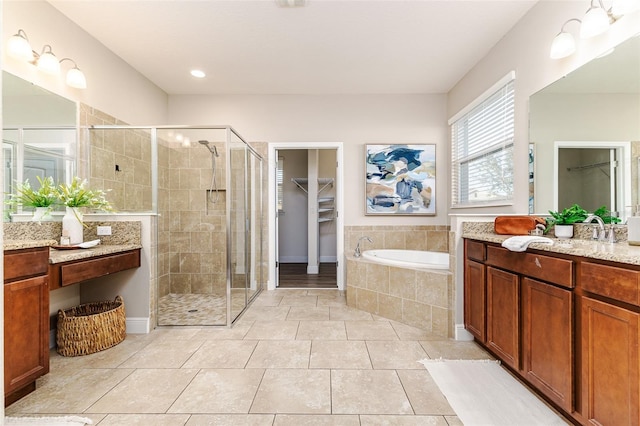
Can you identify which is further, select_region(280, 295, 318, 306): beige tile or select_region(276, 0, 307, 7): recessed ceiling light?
select_region(280, 295, 318, 306): beige tile

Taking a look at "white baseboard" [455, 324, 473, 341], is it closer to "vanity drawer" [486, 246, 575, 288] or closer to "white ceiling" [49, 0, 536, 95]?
"vanity drawer" [486, 246, 575, 288]

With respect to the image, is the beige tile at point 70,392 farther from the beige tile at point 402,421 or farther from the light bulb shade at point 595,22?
the light bulb shade at point 595,22

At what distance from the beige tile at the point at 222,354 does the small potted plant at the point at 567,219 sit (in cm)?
237

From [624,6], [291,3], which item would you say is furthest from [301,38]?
[624,6]

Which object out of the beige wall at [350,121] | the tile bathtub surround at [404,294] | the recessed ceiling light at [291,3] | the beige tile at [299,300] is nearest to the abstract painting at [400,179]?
the beige wall at [350,121]

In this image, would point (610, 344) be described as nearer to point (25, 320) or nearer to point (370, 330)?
point (370, 330)

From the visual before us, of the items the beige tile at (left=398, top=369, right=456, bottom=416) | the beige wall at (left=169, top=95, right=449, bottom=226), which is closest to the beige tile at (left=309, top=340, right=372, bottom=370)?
the beige tile at (left=398, top=369, right=456, bottom=416)

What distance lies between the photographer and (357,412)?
1.71m

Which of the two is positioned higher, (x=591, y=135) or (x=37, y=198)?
(x=591, y=135)

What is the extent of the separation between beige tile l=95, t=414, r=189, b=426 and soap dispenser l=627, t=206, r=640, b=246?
2.55 metres

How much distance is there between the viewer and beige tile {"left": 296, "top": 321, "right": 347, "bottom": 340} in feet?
8.66

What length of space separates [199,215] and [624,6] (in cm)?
374

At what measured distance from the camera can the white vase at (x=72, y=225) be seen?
2.48m

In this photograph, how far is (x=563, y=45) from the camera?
2.11 meters
